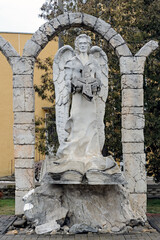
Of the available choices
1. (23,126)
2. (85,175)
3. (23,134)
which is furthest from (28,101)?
(85,175)

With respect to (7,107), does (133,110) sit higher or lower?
lower

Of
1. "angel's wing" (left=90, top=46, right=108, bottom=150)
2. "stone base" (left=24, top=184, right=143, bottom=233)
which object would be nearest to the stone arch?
"angel's wing" (left=90, top=46, right=108, bottom=150)

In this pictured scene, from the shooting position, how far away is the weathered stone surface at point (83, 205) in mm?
5801

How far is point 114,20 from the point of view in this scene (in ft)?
31.2

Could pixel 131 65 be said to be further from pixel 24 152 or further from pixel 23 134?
pixel 24 152

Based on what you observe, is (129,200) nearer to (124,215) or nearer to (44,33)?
(124,215)

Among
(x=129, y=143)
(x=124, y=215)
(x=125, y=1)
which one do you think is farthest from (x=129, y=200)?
(x=125, y=1)

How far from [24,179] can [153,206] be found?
3470 millimetres

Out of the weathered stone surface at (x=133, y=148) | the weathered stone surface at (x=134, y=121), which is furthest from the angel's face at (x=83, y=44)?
the weathered stone surface at (x=133, y=148)

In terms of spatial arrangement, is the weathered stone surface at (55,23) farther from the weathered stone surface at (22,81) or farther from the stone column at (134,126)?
the stone column at (134,126)

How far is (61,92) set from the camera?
6.88m

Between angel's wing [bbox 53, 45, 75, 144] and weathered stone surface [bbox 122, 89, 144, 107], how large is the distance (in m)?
1.30

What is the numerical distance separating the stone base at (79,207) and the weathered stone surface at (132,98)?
201 cm

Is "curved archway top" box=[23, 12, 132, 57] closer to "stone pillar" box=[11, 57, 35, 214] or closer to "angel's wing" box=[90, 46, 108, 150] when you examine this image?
"stone pillar" box=[11, 57, 35, 214]
